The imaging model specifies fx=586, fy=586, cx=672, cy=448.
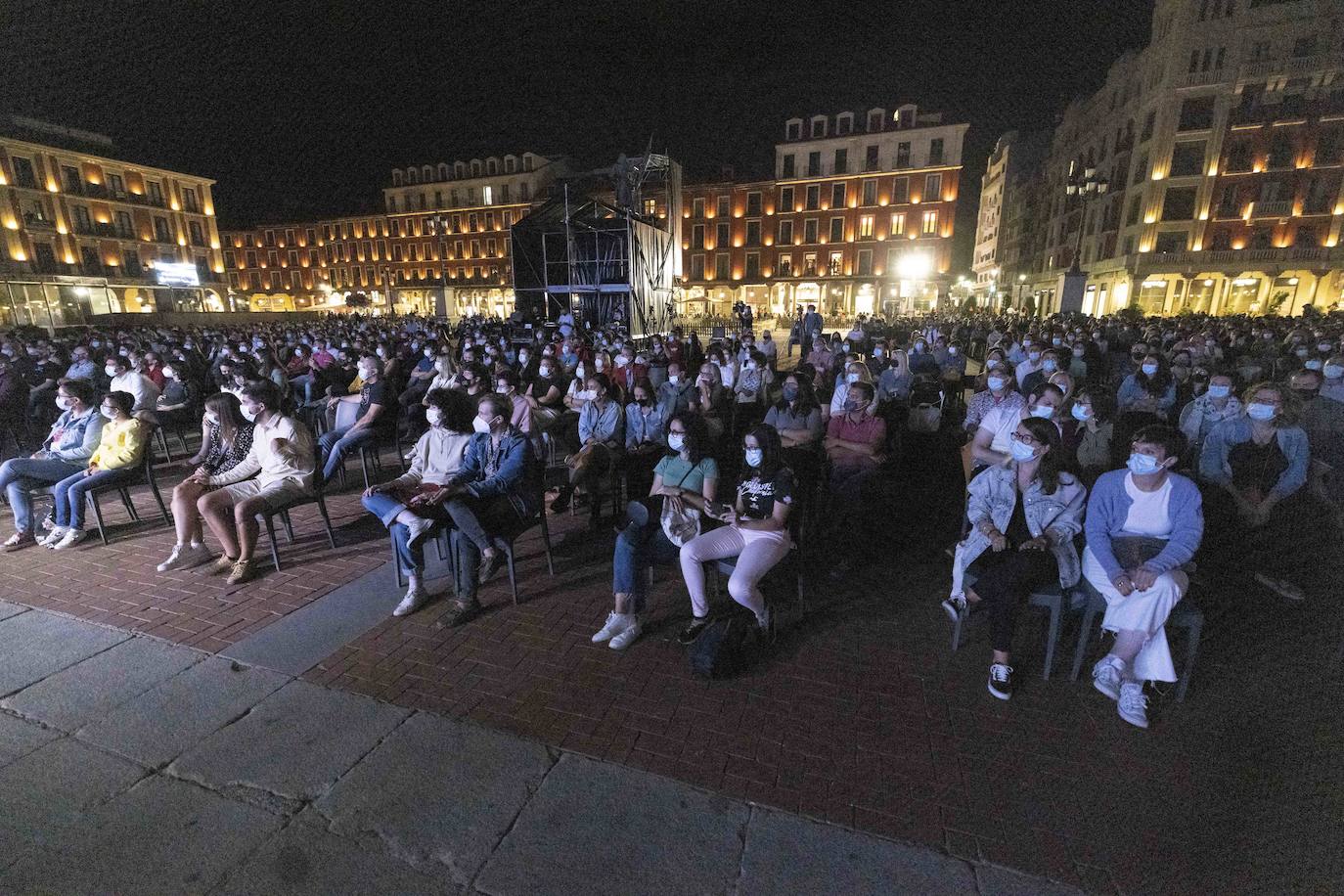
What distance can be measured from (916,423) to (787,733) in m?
4.86

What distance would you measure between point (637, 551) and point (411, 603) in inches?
68.2

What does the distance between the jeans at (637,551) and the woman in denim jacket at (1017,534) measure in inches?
73.6

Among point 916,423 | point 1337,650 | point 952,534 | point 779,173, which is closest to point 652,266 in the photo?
point 916,423

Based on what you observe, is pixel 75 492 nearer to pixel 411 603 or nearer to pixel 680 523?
pixel 411 603

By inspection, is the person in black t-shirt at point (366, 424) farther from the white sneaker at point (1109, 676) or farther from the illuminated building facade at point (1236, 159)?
the illuminated building facade at point (1236, 159)

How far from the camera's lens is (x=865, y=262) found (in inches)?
1933

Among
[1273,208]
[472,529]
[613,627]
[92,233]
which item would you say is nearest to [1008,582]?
[613,627]

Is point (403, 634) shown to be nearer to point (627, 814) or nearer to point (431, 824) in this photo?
point (431, 824)

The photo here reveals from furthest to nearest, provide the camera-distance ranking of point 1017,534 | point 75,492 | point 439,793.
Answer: point 75,492
point 1017,534
point 439,793

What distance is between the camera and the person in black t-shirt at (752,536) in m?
3.65

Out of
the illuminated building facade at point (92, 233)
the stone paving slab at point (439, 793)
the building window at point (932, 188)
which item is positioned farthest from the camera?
the building window at point (932, 188)

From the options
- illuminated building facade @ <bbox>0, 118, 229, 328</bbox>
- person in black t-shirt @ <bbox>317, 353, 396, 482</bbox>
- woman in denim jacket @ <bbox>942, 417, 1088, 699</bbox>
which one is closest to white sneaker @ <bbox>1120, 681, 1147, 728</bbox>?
woman in denim jacket @ <bbox>942, 417, 1088, 699</bbox>

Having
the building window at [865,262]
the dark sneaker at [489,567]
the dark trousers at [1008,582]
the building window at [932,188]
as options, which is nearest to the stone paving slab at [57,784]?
the dark sneaker at [489,567]

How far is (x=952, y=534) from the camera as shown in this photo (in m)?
5.48
